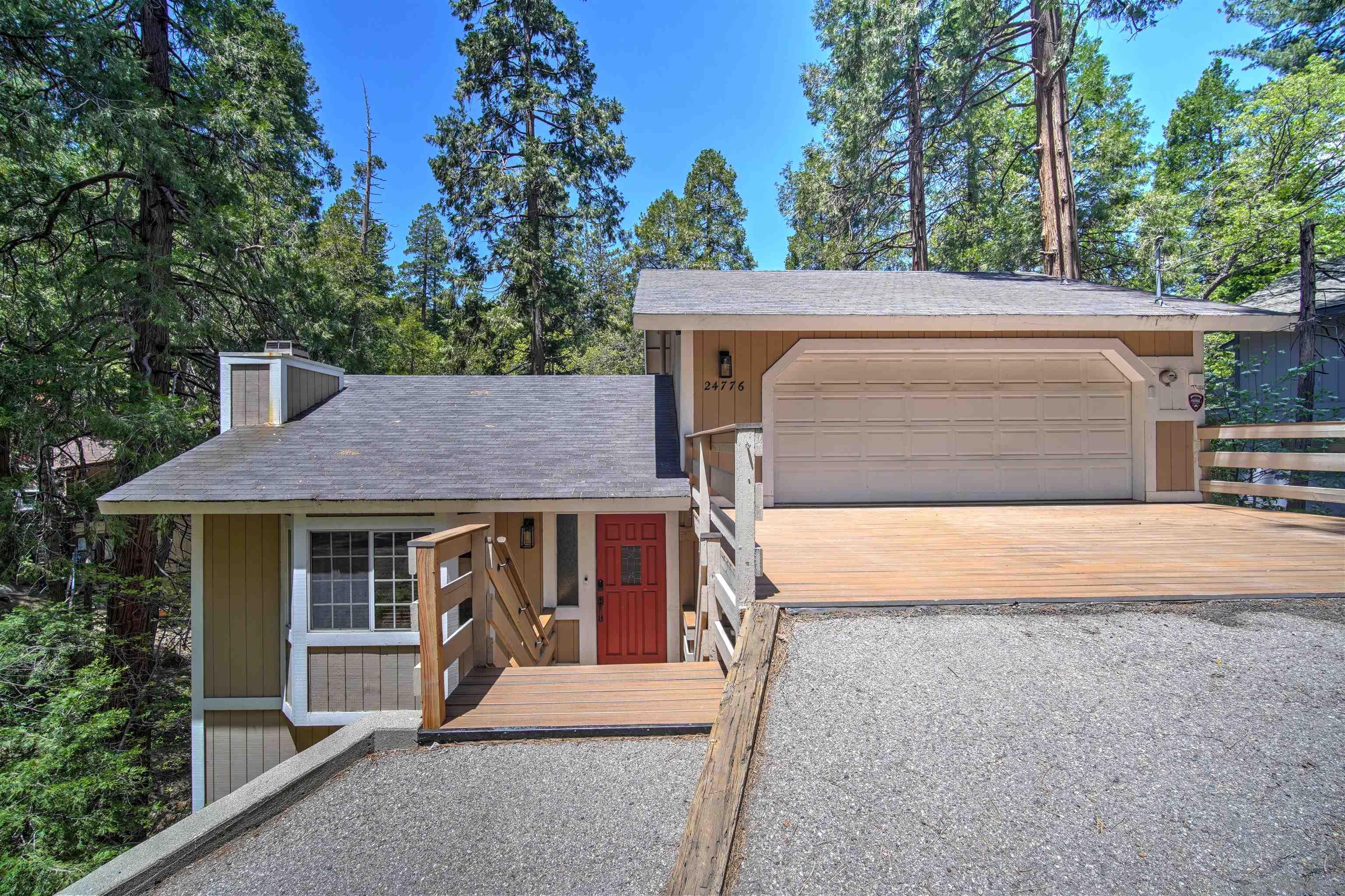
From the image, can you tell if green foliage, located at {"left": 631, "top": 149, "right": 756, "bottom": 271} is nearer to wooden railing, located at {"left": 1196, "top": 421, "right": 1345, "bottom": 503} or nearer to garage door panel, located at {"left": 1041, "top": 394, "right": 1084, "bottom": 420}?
garage door panel, located at {"left": 1041, "top": 394, "right": 1084, "bottom": 420}

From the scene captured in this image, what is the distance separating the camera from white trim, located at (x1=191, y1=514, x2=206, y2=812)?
20.9 ft

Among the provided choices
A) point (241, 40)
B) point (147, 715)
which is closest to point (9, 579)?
point (147, 715)

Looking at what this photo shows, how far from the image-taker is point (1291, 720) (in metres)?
2.59

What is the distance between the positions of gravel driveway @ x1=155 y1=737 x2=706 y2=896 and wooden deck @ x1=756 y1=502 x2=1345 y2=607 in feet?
4.36

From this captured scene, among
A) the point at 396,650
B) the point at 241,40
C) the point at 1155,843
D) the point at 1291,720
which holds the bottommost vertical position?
the point at 396,650

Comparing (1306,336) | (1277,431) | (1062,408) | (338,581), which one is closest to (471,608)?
(338,581)

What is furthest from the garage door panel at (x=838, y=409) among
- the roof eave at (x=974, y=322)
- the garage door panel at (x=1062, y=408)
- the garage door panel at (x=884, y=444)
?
the garage door panel at (x=1062, y=408)

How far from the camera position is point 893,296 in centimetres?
777

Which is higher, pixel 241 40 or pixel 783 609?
pixel 241 40

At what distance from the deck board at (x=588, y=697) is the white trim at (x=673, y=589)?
2.98m

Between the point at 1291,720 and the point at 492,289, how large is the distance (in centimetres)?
1820

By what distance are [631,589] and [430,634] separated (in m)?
4.44

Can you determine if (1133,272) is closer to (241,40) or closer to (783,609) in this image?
(783,609)

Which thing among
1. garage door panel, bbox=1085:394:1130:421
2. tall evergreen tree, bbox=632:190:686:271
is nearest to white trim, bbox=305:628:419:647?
garage door panel, bbox=1085:394:1130:421
